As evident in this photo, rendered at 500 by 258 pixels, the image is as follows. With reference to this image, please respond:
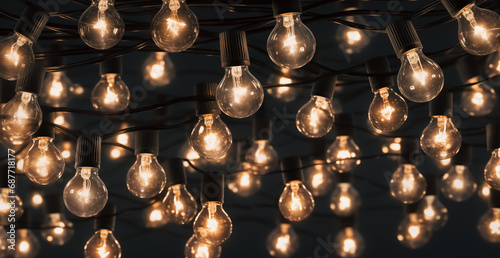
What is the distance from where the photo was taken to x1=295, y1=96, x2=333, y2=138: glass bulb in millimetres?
1036

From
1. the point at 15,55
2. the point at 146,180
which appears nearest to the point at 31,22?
the point at 15,55

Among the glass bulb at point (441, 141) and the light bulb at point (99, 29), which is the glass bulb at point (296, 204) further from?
the light bulb at point (99, 29)

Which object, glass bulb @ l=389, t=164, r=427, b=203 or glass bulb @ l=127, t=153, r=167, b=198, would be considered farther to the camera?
glass bulb @ l=389, t=164, r=427, b=203

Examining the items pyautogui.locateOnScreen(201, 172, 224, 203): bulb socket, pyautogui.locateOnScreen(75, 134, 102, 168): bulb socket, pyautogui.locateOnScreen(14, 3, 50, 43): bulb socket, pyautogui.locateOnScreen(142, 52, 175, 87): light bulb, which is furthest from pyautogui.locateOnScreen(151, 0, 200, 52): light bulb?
pyautogui.locateOnScreen(142, 52, 175, 87): light bulb

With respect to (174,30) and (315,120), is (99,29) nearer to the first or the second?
(174,30)

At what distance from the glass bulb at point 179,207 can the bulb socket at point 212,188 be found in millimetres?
38

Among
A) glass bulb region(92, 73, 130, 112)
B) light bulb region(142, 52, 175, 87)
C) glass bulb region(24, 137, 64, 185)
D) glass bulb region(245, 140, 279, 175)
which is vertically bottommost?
glass bulb region(24, 137, 64, 185)

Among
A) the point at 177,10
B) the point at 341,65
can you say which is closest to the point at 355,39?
the point at 341,65

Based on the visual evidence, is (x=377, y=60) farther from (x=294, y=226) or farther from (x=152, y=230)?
(x=152, y=230)

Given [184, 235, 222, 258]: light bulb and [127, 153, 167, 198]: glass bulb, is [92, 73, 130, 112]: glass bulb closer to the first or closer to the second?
[127, 153, 167, 198]: glass bulb

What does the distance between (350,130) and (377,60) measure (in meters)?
0.26

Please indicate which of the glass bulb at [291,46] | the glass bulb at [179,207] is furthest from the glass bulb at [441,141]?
the glass bulb at [179,207]

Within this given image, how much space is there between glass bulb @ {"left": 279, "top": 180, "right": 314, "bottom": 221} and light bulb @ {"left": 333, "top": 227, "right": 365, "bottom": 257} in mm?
279

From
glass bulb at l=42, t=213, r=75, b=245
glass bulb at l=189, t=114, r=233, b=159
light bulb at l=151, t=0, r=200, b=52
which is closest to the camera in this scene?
light bulb at l=151, t=0, r=200, b=52
